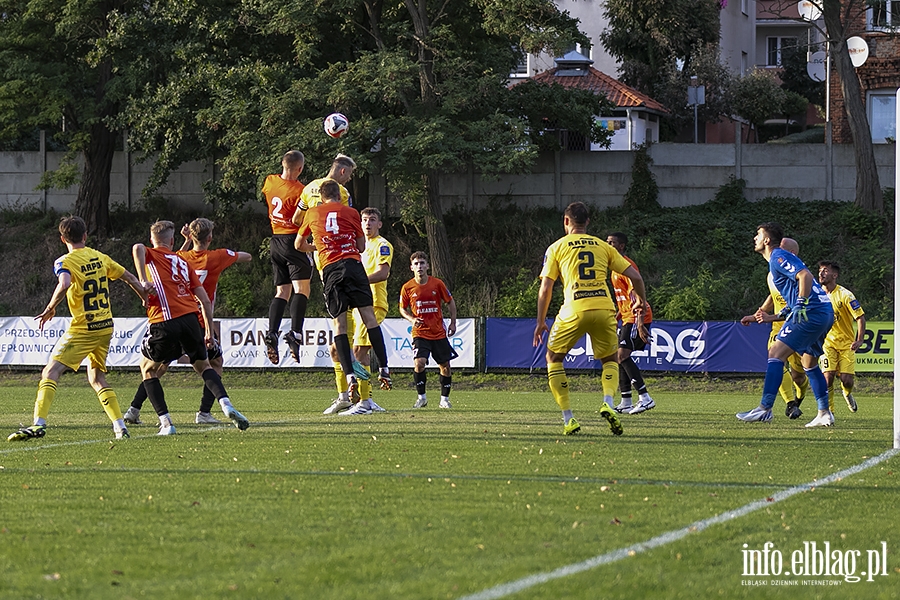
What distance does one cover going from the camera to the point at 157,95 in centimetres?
2991

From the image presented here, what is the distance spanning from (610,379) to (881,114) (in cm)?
2882

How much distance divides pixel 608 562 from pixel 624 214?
1105 inches

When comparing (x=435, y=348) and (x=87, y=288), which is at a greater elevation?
(x=87, y=288)

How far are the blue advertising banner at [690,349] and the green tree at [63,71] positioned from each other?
14055mm

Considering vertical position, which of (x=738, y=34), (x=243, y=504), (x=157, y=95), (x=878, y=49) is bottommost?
(x=243, y=504)

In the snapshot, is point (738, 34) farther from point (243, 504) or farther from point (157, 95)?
point (243, 504)

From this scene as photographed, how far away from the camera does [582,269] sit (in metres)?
10.6

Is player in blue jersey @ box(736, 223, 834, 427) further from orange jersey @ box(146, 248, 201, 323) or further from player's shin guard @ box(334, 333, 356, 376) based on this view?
orange jersey @ box(146, 248, 201, 323)

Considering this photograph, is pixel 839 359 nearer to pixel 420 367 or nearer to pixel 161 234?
pixel 420 367

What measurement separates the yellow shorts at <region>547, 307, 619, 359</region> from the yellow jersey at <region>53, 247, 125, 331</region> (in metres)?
4.32

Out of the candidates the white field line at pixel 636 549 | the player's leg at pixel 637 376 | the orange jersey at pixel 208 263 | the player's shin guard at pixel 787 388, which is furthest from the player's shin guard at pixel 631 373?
the white field line at pixel 636 549

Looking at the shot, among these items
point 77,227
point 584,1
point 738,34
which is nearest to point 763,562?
point 77,227

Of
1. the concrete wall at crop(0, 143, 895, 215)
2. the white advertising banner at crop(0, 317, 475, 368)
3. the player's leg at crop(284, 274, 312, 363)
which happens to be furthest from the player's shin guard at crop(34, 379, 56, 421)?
the concrete wall at crop(0, 143, 895, 215)

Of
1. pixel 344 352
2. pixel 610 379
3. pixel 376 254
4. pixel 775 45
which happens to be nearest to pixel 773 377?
pixel 610 379
